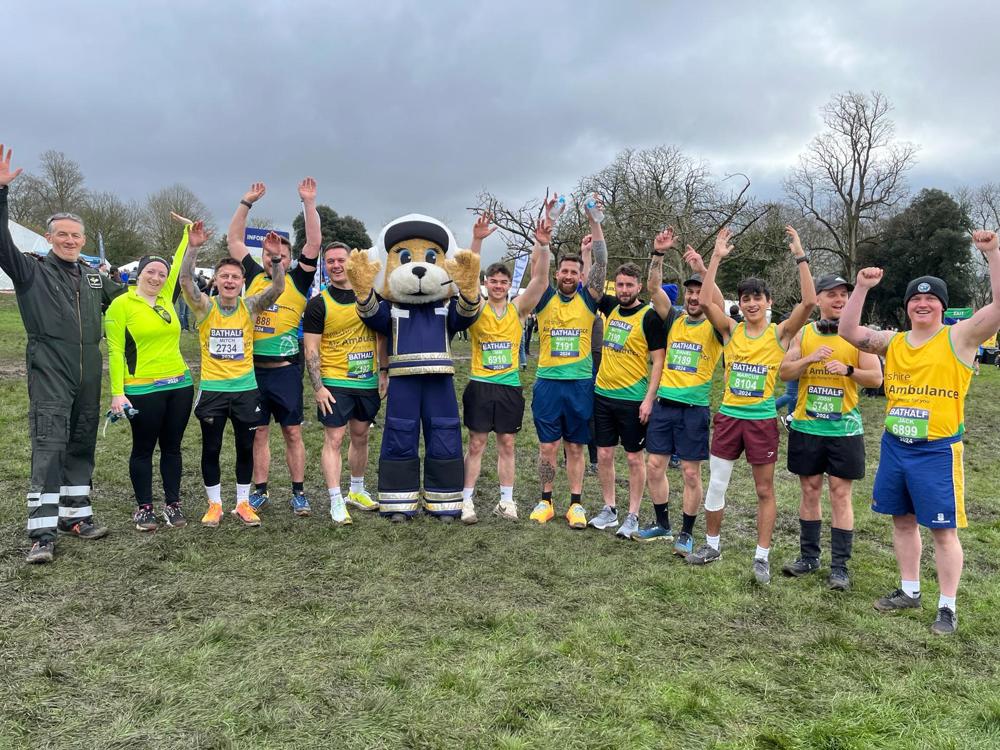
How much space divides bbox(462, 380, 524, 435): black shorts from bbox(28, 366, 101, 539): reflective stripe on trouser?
9.81ft

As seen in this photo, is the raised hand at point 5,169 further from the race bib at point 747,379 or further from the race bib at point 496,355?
the race bib at point 747,379

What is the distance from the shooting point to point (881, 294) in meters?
30.3

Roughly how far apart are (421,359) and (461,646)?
8.80 ft

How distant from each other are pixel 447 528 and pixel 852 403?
3.27 metres

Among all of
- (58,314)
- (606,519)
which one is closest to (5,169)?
(58,314)

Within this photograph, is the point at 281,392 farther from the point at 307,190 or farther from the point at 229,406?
the point at 307,190

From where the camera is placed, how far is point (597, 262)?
543 cm

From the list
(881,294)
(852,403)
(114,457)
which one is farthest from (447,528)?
(881,294)

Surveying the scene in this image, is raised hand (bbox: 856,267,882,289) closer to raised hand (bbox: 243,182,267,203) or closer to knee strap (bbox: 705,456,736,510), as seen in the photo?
knee strap (bbox: 705,456,736,510)

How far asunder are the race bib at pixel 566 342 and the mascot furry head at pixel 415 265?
32.8 inches

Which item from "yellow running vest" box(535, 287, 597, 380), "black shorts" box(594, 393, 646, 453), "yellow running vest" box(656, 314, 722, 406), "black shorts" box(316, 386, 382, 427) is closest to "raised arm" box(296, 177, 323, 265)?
"black shorts" box(316, 386, 382, 427)

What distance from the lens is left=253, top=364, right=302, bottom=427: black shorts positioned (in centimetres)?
556

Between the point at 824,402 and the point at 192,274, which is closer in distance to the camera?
the point at 824,402

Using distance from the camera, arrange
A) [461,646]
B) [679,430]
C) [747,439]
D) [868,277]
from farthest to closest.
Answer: [679,430] → [747,439] → [868,277] → [461,646]
